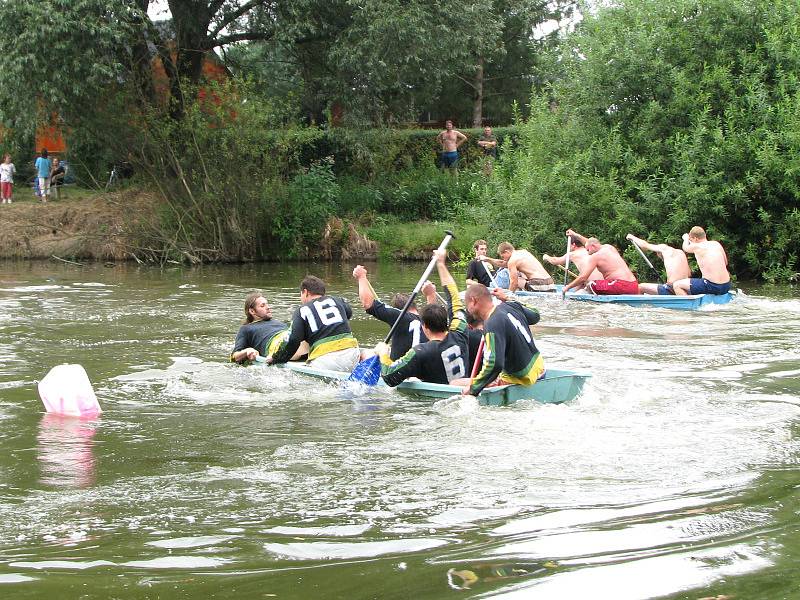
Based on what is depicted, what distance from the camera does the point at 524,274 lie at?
→ 1747cm

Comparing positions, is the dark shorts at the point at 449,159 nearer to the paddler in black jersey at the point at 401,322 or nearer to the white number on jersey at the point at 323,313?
the paddler in black jersey at the point at 401,322

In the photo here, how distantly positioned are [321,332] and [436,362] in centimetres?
155

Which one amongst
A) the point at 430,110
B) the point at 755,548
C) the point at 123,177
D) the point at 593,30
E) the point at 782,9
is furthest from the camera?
the point at 430,110

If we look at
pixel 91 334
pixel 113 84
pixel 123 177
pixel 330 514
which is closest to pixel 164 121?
pixel 113 84

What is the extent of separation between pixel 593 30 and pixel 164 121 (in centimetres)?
1059

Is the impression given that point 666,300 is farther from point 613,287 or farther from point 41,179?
point 41,179

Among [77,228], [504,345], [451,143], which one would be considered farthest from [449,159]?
[504,345]

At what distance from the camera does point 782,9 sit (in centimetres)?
2011

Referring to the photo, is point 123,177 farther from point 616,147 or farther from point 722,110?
point 722,110

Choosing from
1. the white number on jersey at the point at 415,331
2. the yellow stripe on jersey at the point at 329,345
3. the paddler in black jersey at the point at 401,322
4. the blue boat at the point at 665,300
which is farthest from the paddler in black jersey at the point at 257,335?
the blue boat at the point at 665,300

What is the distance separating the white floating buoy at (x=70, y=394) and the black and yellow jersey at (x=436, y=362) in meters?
2.53

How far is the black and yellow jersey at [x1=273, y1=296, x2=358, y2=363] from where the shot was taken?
32.4ft

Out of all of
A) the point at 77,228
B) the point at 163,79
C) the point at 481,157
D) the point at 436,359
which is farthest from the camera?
the point at 481,157

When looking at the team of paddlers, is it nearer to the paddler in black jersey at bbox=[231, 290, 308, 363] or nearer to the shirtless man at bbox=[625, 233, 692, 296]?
the paddler in black jersey at bbox=[231, 290, 308, 363]
